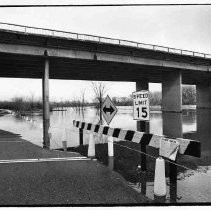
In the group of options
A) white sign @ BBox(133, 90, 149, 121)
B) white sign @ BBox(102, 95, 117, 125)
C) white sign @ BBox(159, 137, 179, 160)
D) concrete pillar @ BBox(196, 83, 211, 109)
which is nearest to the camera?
white sign @ BBox(159, 137, 179, 160)

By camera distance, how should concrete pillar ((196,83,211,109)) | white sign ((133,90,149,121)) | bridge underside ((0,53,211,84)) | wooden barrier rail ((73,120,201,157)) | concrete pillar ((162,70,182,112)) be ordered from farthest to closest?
concrete pillar ((196,83,211,109)) → concrete pillar ((162,70,182,112)) → bridge underside ((0,53,211,84)) → white sign ((133,90,149,121)) → wooden barrier rail ((73,120,201,157))

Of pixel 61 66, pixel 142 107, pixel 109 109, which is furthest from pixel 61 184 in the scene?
pixel 61 66

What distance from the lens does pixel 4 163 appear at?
717 centimetres

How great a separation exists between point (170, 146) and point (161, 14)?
219 inches

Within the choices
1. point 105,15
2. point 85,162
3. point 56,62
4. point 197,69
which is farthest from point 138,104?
point 197,69

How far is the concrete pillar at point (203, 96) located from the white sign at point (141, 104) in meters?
62.1

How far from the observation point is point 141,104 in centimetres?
623

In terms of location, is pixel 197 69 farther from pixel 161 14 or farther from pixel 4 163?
pixel 4 163

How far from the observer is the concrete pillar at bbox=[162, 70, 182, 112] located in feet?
148

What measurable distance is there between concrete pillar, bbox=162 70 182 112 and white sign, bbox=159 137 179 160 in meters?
40.7

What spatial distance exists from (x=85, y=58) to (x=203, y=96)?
42639 millimetres

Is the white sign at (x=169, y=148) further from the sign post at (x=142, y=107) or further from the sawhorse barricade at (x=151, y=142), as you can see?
the sign post at (x=142, y=107)

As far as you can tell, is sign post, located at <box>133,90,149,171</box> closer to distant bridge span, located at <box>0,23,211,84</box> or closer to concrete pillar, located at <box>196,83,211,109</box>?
distant bridge span, located at <box>0,23,211,84</box>

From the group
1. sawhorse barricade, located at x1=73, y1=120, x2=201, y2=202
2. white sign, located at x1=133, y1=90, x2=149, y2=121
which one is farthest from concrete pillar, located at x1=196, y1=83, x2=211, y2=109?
white sign, located at x1=133, y1=90, x2=149, y2=121
